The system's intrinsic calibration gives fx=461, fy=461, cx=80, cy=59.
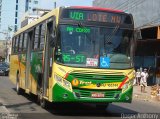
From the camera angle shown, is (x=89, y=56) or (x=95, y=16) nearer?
(x=89, y=56)

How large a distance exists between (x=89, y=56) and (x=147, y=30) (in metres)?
22.9

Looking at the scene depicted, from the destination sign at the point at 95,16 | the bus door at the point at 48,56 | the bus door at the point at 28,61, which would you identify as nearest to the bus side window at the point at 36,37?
the bus door at the point at 28,61

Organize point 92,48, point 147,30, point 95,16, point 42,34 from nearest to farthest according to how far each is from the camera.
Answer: point 92,48, point 95,16, point 42,34, point 147,30

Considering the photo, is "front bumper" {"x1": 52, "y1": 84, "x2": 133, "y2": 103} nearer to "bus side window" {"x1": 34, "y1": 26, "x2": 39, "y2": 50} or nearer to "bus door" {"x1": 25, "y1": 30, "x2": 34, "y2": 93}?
"bus side window" {"x1": 34, "y1": 26, "x2": 39, "y2": 50}

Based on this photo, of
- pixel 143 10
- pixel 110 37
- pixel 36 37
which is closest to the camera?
pixel 110 37

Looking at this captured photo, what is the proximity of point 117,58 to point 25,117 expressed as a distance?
321 centimetres

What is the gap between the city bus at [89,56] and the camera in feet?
43.4

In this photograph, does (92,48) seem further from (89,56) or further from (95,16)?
(95,16)

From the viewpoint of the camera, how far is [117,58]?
1368 centimetres

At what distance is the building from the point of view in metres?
33.7

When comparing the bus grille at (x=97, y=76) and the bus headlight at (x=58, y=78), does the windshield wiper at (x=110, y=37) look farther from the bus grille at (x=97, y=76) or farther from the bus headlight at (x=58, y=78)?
the bus headlight at (x=58, y=78)

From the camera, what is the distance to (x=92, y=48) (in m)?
13.5

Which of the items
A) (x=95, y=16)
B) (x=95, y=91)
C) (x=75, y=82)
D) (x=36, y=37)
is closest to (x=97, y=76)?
(x=95, y=91)

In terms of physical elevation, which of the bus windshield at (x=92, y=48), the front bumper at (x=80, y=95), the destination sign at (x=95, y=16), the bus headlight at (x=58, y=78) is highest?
the destination sign at (x=95, y=16)
